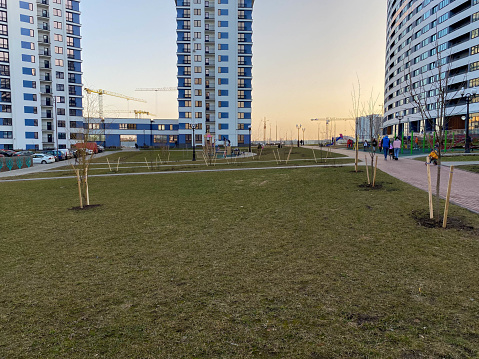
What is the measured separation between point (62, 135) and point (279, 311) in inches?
3458

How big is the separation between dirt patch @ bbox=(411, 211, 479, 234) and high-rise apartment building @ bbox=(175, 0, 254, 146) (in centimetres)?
7374

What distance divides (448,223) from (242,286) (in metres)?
4.96

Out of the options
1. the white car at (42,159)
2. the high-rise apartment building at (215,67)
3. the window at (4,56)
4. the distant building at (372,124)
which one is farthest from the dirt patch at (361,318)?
the window at (4,56)

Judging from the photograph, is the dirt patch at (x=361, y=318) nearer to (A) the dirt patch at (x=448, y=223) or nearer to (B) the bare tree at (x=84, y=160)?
(A) the dirt patch at (x=448, y=223)

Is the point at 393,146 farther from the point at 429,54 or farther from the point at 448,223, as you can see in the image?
the point at 429,54

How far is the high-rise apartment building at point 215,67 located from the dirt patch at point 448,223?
73.7 metres

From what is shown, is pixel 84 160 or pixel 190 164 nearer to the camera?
pixel 84 160

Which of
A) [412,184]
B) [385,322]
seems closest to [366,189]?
[412,184]

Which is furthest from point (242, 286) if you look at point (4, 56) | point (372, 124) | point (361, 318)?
point (4, 56)

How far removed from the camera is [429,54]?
2601 inches

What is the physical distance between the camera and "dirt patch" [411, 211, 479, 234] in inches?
249

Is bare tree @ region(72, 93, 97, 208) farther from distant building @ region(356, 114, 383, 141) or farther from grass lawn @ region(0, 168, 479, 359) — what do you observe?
distant building @ region(356, 114, 383, 141)

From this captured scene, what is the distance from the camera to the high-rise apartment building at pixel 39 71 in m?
70.1

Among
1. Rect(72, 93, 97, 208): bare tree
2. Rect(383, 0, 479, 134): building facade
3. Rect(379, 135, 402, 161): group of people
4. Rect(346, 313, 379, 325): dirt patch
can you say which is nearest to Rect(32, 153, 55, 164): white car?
Rect(72, 93, 97, 208): bare tree
